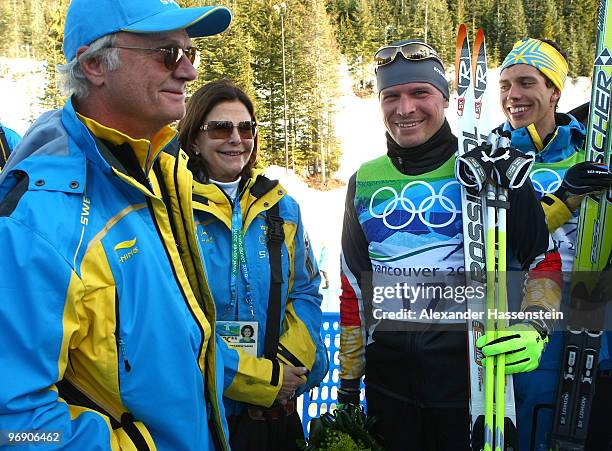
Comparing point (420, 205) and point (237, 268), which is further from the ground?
point (420, 205)

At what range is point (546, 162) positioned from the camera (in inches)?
105

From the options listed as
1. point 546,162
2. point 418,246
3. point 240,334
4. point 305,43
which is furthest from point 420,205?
point 305,43

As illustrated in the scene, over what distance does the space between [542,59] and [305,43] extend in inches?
349

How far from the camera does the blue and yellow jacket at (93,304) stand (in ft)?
3.49

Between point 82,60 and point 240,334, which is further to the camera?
point 240,334

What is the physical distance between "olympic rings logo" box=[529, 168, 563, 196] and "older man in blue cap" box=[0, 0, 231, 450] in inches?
66.3

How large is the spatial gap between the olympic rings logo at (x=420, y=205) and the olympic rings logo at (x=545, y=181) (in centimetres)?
69

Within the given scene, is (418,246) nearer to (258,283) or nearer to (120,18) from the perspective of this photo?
(258,283)

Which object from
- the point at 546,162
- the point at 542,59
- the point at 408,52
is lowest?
the point at 546,162

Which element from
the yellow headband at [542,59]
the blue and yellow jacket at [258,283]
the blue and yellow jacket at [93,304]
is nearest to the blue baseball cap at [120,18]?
the blue and yellow jacket at [93,304]

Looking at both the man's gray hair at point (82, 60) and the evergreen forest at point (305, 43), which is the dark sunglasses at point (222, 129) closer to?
the man's gray hair at point (82, 60)

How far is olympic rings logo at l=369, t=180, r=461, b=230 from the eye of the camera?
2.06 meters

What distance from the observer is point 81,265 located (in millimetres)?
1138

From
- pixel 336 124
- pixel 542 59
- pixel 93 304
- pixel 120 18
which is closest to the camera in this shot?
pixel 93 304
